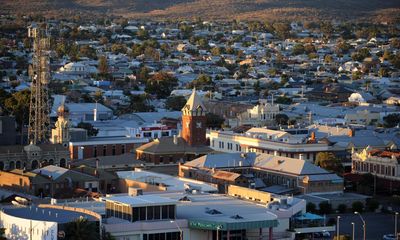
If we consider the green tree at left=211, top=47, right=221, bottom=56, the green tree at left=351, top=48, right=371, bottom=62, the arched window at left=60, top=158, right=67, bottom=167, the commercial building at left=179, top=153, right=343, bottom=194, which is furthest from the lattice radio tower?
the green tree at left=211, top=47, right=221, bottom=56

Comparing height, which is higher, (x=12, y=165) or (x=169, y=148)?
(x=169, y=148)

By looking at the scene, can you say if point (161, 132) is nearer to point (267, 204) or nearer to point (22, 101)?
point (22, 101)

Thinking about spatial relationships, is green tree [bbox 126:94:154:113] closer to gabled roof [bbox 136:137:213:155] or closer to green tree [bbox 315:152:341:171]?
gabled roof [bbox 136:137:213:155]

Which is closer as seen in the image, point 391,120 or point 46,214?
point 46,214

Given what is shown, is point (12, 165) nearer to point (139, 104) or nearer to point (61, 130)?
point (61, 130)

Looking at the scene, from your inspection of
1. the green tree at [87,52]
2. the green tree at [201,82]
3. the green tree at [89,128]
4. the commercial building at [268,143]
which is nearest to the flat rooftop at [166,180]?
the commercial building at [268,143]

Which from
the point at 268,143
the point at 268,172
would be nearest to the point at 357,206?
the point at 268,172
